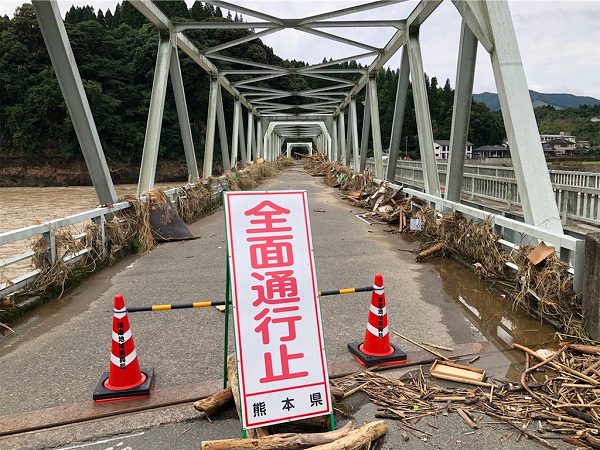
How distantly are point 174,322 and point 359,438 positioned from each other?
266 centimetres

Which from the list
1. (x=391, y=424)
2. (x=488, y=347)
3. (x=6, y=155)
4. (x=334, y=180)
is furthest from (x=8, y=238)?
(x=6, y=155)

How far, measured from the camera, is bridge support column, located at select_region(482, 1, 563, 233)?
196 inches

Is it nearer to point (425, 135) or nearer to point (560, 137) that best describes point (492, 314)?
point (425, 135)

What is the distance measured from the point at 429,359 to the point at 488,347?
2.09 feet

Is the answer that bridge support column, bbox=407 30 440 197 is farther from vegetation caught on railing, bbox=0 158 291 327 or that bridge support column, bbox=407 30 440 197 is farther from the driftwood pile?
the driftwood pile

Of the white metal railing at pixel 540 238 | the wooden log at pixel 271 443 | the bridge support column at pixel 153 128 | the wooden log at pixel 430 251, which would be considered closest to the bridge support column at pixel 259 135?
the bridge support column at pixel 153 128

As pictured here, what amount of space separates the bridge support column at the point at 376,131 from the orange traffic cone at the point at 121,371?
13.7 meters

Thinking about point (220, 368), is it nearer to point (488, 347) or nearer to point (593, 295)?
point (488, 347)

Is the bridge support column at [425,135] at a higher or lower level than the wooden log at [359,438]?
higher

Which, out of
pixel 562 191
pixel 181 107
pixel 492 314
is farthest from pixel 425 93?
pixel 181 107

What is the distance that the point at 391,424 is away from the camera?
9.13 ft

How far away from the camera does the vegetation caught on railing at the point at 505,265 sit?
406 cm

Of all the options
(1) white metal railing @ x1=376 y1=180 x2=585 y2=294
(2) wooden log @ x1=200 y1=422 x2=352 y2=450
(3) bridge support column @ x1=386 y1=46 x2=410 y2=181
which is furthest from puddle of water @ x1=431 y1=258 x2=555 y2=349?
(3) bridge support column @ x1=386 y1=46 x2=410 y2=181

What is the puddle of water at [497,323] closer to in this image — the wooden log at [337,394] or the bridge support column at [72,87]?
the wooden log at [337,394]
